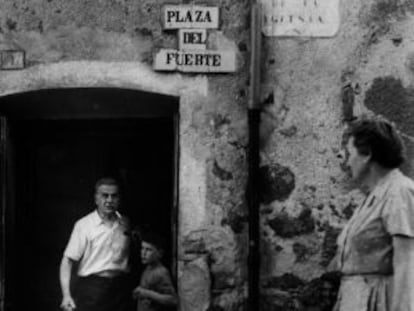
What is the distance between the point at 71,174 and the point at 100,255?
0.77 meters

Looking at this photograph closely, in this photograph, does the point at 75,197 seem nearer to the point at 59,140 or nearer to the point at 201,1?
the point at 59,140

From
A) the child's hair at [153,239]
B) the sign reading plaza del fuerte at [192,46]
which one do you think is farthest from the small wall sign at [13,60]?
the child's hair at [153,239]

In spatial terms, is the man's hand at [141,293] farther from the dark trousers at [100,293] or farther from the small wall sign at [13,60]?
the small wall sign at [13,60]

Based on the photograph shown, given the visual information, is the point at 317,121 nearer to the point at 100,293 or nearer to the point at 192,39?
the point at 192,39

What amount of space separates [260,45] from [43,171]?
1.75 metres

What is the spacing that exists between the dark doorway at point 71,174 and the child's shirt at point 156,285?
1.63 feet

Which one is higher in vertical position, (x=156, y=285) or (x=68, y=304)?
(x=156, y=285)

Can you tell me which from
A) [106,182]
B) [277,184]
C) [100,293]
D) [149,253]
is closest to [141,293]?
[149,253]

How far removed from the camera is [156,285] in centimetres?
562

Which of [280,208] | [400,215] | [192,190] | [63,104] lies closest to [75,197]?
[63,104]

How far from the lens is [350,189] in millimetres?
5688

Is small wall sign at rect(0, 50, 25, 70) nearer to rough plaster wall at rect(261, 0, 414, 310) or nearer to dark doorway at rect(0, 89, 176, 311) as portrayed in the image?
dark doorway at rect(0, 89, 176, 311)

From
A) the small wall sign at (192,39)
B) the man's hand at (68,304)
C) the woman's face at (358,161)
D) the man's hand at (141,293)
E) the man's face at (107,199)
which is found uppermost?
the small wall sign at (192,39)

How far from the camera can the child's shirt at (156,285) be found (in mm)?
5598
